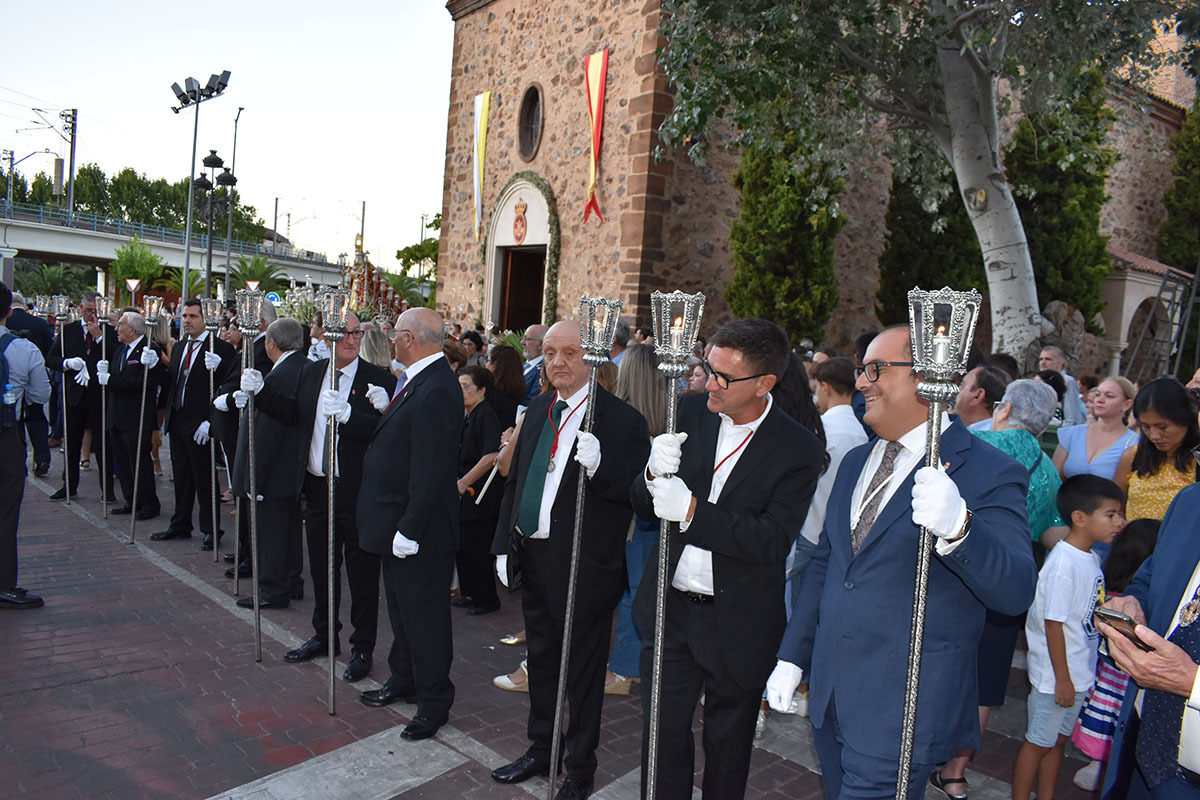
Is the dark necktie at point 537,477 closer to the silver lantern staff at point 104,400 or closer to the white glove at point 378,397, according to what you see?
the white glove at point 378,397

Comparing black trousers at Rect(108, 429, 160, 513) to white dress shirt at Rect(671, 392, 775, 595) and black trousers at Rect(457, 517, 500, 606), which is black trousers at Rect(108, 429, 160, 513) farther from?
white dress shirt at Rect(671, 392, 775, 595)

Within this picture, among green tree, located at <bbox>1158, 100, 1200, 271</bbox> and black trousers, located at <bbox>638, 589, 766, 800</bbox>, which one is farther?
green tree, located at <bbox>1158, 100, 1200, 271</bbox>

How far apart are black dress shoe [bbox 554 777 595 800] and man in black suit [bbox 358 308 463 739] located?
899mm

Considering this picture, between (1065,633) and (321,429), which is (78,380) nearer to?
(321,429)

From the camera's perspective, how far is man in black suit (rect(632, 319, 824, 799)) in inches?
114

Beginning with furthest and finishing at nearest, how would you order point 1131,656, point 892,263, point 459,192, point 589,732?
point 459,192, point 892,263, point 589,732, point 1131,656

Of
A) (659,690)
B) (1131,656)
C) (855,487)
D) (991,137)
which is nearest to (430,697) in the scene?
(659,690)

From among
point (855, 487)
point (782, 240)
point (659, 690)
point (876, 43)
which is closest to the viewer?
point (855, 487)

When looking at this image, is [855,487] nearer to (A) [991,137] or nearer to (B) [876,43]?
(A) [991,137]

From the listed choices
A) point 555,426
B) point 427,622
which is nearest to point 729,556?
point 555,426

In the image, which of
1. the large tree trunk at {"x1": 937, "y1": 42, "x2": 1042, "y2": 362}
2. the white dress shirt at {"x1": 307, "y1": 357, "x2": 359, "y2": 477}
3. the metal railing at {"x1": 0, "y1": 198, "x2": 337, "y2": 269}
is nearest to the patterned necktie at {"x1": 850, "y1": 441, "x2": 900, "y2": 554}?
the white dress shirt at {"x1": 307, "y1": 357, "x2": 359, "y2": 477}

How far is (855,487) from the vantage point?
2744mm

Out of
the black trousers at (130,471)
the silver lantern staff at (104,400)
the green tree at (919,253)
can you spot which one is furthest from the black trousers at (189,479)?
the green tree at (919,253)

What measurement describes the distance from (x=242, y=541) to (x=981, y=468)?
6229mm
